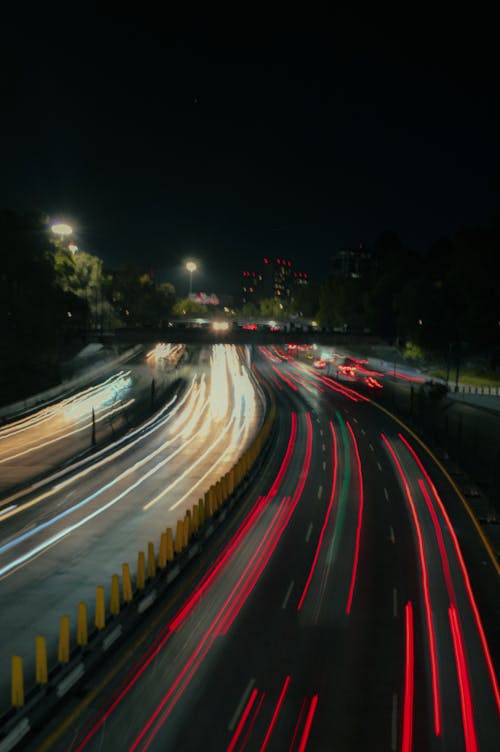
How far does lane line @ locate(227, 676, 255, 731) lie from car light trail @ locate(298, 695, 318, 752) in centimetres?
128

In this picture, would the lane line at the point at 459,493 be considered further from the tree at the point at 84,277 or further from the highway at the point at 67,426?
the tree at the point at 84,277

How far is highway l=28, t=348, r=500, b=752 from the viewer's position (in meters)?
11.5

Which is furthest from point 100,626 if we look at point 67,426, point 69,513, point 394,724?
point 67,426

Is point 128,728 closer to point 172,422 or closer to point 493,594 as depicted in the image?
point 493,594

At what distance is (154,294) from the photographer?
A: 18788cm

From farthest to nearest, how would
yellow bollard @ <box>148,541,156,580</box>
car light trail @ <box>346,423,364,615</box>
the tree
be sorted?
1. the tree
2. car light trail @ <box>346,423,364,615</box>
3. yellow bollard @ <box>148,541,156,580</box>

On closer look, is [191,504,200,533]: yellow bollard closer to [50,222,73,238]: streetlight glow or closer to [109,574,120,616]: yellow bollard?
[109,574,120,616]: yellow bollard

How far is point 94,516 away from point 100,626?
457 inches

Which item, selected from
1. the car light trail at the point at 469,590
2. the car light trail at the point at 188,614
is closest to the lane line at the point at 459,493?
the car light trail at the point at 469,590

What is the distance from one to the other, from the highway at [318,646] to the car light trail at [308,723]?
0.03 meters

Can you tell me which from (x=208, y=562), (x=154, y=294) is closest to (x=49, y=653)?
(x=208, y=562)

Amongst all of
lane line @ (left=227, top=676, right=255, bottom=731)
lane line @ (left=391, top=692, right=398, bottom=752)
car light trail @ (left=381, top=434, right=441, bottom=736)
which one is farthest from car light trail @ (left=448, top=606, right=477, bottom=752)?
lane line @ (left=227, top=676, right=255, bottom=731)

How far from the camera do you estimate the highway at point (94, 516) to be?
16.7 meters

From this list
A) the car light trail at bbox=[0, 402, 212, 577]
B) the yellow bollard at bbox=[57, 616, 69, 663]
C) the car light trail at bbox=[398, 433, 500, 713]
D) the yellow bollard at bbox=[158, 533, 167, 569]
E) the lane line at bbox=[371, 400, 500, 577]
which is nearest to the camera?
the yellow bollard at bbox=[57, 616, 69, 663]
